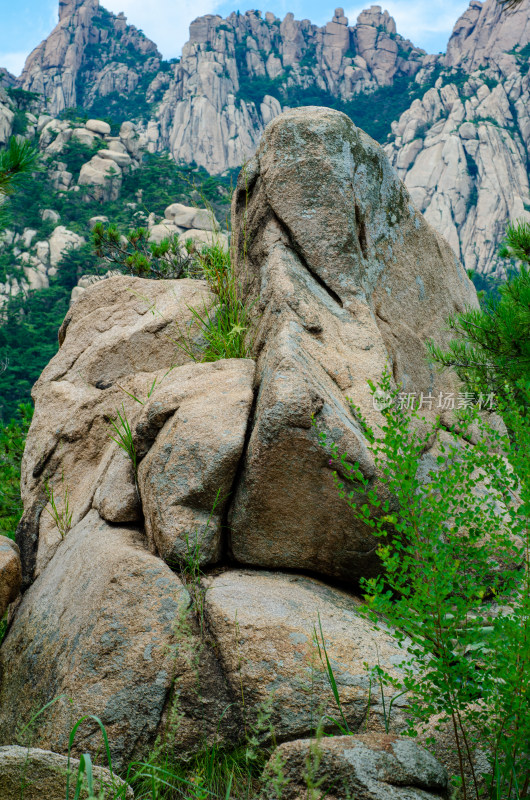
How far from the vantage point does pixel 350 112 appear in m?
62.2

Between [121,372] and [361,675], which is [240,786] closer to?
[361,675]

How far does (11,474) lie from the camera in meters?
6.18

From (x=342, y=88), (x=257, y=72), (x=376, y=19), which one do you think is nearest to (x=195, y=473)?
(x=342, y=88)

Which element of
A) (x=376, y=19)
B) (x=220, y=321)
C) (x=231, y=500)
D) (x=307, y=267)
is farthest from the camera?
(x=376, y=19)

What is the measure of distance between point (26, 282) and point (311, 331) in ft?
105

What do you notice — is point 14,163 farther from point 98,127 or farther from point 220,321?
point 98,127

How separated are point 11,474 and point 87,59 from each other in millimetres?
84422

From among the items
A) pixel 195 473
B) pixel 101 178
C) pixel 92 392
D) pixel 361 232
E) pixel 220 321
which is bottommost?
pixel 195 473

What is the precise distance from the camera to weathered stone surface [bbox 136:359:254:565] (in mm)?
2945

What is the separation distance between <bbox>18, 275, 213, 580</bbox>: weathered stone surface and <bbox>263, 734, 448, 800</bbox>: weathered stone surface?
227 cm

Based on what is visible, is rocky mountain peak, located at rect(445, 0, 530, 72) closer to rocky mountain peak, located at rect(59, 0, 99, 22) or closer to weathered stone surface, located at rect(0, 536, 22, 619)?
rocky mountain peak, located at rect(59, 0, 99, 22)

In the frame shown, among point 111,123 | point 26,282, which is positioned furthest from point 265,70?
point 26,282

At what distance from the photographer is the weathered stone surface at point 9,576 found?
146 inches

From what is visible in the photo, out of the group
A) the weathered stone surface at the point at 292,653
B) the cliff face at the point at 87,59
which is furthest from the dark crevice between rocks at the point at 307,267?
the cliff face at the point at 87,59
